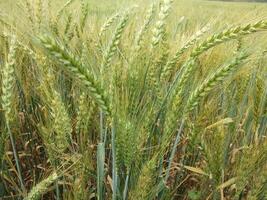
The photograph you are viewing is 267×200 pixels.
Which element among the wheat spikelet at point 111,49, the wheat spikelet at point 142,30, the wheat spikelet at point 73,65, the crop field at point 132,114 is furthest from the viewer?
the wheat spikelet at point 142,30

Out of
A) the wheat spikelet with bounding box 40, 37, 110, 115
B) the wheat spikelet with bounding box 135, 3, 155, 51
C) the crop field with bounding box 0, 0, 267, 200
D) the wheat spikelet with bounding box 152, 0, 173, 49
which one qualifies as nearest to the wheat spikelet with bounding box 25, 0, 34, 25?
the crop field with bounding box 0, 0, 267, 200

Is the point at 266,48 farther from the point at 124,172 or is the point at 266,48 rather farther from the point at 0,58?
the point at 0,58

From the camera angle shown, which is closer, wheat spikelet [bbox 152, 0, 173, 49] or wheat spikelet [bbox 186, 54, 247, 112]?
wheat spikelet [bbox 186, 54, 247, 112]

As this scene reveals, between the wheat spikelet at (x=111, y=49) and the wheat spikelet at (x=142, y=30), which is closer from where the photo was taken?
the wheat spikelet at (x=111, y=49)

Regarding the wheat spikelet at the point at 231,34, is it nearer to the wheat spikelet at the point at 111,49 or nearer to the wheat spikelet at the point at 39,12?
the wheat spikelet at the point at 111,49

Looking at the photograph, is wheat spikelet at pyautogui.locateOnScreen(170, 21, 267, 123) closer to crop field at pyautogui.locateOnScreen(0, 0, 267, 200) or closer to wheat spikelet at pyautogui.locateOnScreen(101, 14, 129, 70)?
crop field at pyautogui.locateOnScreen(0, 0, 267, 200)

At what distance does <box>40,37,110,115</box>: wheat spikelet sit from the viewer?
2.97 ft

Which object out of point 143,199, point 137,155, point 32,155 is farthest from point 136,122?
point 32,155

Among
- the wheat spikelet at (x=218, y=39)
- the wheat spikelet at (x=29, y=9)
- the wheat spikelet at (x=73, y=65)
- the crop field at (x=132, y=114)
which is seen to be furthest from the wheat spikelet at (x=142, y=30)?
the wheat spikelet at (x=29, y=9)

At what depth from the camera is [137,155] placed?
1.10 metres

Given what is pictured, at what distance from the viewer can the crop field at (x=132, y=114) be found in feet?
3.51

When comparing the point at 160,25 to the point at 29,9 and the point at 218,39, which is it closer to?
the point at 218,39

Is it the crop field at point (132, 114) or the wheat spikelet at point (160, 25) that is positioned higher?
the wheat spikelet at point (160, 25)

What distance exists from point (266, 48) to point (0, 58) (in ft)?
3.39
